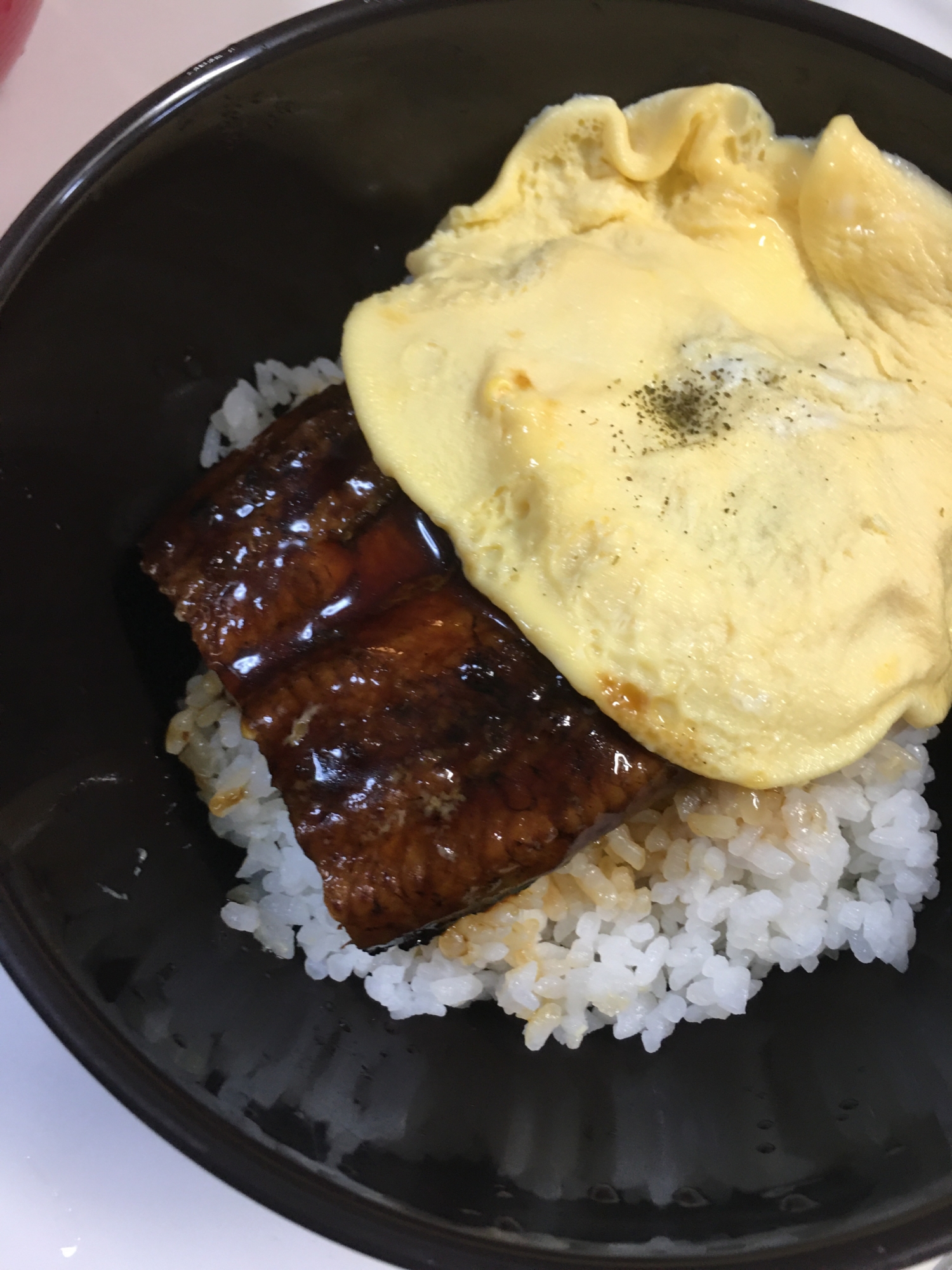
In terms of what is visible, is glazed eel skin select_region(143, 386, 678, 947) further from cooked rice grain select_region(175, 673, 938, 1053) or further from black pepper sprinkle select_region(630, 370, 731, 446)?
black pepper sprinkle select_region(630, 370, 731, 446)

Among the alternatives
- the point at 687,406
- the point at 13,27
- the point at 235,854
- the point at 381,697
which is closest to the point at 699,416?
the point at 687,406

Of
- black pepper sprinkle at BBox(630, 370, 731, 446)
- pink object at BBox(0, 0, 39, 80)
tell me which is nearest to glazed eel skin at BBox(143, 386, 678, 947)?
black pepper sprinkle at BBox(630, 370, 731, 446)

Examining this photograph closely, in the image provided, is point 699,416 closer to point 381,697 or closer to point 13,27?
point 381,697

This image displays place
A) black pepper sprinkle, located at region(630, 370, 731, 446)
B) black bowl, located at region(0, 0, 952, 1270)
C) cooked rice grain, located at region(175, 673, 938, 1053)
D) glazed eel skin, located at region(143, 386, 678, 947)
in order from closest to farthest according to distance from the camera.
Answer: black bowl, located at region(0, 0, 952, 1270), glazed eel skin, located at region(143, 386, 678, 947), black pepper sprinkle, located at region(630, 370, 731, 446), cooked rice grain, located at region(175, 673, 938, 1053)

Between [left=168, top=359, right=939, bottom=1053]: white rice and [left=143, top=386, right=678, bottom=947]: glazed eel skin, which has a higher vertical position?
[left=143, top=386, right=678, bottom=947]: glazed eel skin

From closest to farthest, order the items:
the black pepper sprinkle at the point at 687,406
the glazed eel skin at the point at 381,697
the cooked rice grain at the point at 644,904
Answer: the glazed eel skin at the point at 381,697 → the black pepper sprinkle at the point at 687,406 → the cooked rice grain at the point at 644,904

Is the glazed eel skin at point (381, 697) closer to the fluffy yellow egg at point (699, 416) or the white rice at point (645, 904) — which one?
the fluffy yellow egg at point (699, 416)

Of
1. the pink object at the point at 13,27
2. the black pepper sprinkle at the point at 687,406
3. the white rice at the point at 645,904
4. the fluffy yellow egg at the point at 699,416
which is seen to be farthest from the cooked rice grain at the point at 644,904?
the pink object at the point at 13,27
